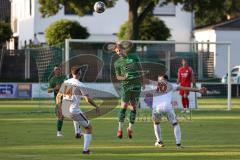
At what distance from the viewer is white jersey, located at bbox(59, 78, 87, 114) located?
18.2 m

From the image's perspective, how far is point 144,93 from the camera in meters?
27.1

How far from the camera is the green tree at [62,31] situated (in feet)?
209

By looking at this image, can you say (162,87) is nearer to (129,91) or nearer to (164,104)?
(164,104)

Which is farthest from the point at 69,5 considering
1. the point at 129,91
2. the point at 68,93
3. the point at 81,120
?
the point at 81,120

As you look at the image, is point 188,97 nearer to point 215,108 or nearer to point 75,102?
point 215,108

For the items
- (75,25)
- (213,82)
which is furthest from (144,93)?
(75,25)

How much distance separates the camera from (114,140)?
2186 cm

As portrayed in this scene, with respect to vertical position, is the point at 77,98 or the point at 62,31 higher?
the point at 62,31

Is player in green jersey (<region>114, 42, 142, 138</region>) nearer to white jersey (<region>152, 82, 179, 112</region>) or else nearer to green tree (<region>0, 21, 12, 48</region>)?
white jersey (<region>152, 82, 179, 112</region>)

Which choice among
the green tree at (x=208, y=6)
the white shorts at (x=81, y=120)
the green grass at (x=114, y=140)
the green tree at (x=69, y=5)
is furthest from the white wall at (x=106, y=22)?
the white shorts at (x=81, y=120)

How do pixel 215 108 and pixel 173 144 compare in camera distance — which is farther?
pixel 215 108

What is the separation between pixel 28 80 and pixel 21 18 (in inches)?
1098

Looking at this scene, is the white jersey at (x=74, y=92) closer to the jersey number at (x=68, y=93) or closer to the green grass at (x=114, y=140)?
the jersey number at (x=68, y=93)

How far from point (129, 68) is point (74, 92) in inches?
125
